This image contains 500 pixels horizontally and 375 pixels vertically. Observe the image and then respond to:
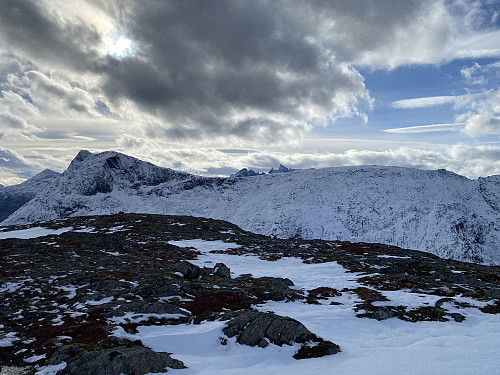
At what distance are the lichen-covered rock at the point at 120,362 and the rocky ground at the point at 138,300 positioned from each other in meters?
0.03

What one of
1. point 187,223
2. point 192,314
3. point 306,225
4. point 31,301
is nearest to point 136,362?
point 192,314

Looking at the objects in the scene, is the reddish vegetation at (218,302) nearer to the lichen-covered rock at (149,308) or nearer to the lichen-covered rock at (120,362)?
the lichen-covered rock at (149,308)

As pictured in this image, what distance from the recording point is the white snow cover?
10.2m

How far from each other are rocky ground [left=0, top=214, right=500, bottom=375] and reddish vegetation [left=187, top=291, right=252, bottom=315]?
76 millimetres

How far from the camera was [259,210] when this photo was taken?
512 feet

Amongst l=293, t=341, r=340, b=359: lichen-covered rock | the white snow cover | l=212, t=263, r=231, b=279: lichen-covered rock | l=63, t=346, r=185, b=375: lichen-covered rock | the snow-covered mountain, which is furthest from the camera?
the snow-covered mountain

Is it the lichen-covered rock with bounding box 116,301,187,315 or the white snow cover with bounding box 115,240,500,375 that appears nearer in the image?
the white snow cover with bounding box 115,240,500,375

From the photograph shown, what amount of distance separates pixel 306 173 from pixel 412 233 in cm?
7668

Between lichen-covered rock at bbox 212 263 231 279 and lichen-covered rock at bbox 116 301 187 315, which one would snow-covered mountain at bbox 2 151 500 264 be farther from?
lichen-covered rock at bbox 116 301 187 315

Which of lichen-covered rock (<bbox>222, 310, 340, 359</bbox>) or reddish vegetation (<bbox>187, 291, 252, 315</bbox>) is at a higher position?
lichen-covered rock (<bbox>222, 310, 340, 359</bbox>)

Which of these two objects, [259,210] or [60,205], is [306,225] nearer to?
[259,210]

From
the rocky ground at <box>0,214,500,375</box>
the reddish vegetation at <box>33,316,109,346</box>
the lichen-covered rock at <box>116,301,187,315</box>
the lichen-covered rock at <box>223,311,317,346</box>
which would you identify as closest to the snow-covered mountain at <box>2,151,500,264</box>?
the rocky ground at <box>0,214,500,375</box>

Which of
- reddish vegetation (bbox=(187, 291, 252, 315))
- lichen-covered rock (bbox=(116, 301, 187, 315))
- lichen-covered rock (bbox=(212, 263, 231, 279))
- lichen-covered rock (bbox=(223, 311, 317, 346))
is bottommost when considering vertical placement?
lichen-covered rock (bbox=(212, 263, 231, 279))

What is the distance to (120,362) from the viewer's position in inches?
392
